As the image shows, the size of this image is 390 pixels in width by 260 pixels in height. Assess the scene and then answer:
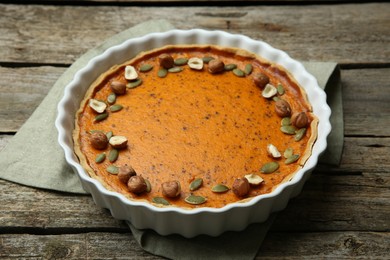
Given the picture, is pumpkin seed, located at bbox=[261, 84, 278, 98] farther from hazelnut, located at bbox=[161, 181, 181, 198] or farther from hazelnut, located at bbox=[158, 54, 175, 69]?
hazelnut, located at bbox=[161, 181, 181, 198]

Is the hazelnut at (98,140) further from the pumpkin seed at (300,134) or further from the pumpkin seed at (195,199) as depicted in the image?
the pumpkin seed at (300,134)

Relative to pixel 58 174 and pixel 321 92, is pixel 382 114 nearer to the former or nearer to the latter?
pixel 321 92

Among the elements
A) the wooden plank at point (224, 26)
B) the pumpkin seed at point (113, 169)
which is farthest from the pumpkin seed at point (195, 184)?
the wooden plank at point (224, 26)

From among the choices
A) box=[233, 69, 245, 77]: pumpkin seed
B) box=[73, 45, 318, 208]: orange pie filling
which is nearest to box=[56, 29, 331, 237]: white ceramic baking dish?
box=[73, 45, 318, 208]: orange pie filling

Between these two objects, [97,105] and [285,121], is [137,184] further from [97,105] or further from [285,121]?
[285,121]

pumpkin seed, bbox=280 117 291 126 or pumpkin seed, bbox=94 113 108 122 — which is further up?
pumpkin seed, bbox=280 117 291 126

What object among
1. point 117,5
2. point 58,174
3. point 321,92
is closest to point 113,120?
point 58,174
